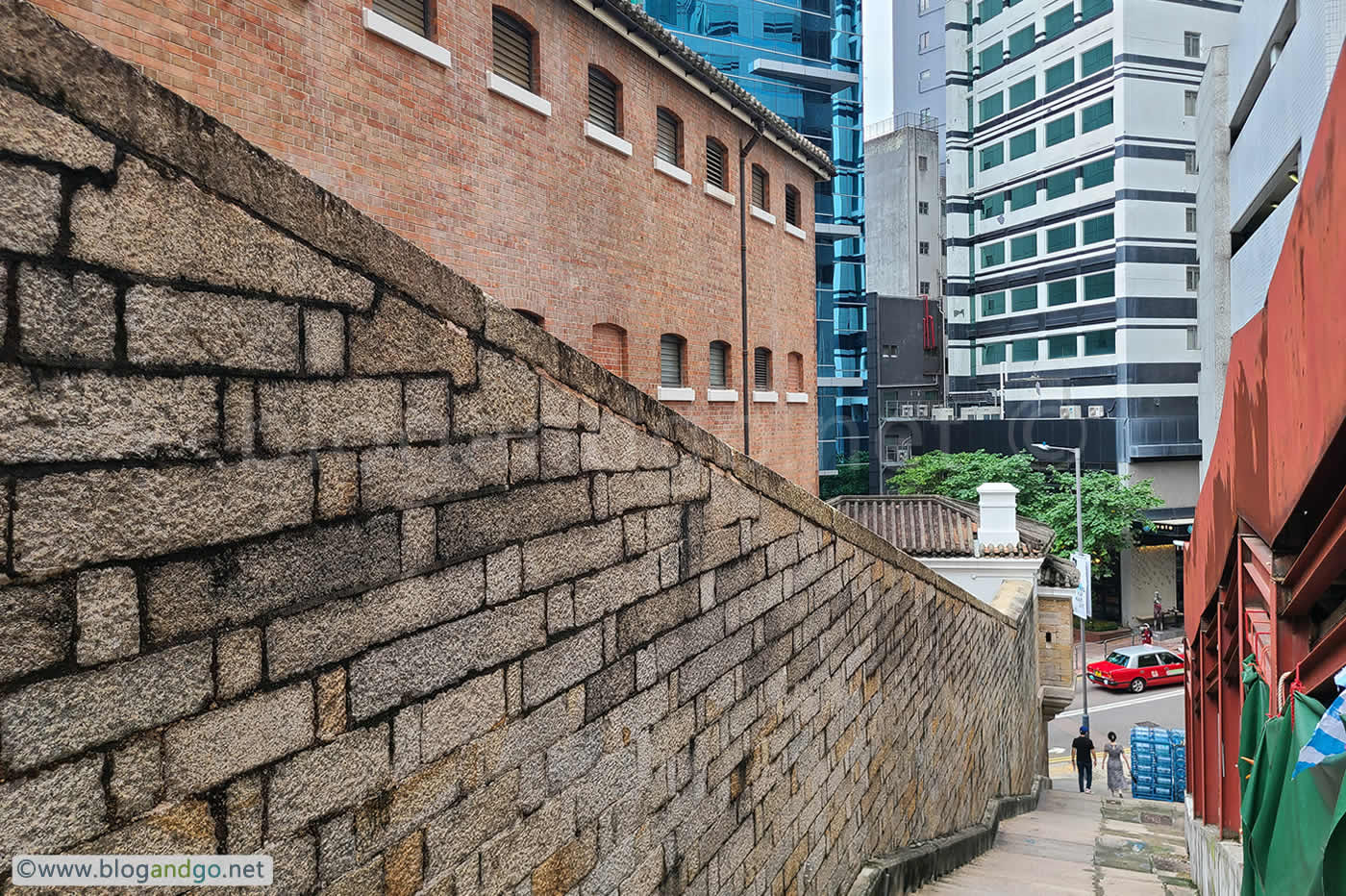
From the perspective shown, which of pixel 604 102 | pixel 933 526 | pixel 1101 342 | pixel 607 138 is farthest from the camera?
pixel 1101 342

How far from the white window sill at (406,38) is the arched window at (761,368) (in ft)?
31.4

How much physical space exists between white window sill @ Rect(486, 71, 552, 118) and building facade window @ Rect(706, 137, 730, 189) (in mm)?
5003

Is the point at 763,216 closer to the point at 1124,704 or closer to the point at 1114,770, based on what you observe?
the point at 1114,770

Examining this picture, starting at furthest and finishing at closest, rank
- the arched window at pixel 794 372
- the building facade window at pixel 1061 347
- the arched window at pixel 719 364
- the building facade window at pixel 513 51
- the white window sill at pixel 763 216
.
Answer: the building facade window at pixel 1061 347 < the arched window at pixel 794 372 < the white window sill at pixel 763 216 < the arched window at pixel 719 364 < the building facade window at pixel 513 51

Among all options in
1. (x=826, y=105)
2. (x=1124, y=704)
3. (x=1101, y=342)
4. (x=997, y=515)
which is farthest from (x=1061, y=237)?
(x=997, y=515)

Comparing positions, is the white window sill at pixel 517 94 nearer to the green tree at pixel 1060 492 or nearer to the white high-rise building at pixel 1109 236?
the green tree at pixel 1060 492

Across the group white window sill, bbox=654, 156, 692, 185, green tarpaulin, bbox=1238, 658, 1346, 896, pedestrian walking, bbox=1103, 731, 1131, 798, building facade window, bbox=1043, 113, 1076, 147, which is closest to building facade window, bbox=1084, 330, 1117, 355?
building facade window, bbox=1043, 113, 1076, 147

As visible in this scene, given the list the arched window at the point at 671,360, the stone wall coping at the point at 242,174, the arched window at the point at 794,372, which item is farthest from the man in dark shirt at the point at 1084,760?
the stone wall coping at the point at 242,174

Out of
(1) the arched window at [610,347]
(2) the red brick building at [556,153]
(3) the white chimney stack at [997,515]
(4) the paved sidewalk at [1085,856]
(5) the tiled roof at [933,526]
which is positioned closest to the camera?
(2) the red brick building at [556,153]

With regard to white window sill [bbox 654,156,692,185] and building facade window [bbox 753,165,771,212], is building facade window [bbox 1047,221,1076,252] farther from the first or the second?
white window sill [bbox 654,156,692,185]

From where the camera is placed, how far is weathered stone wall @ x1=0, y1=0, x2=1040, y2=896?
2109 millimetres

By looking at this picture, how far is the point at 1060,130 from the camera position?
4016 cm

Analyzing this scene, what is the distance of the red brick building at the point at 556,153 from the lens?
8117 millimetres

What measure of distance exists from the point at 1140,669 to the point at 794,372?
1608cm
